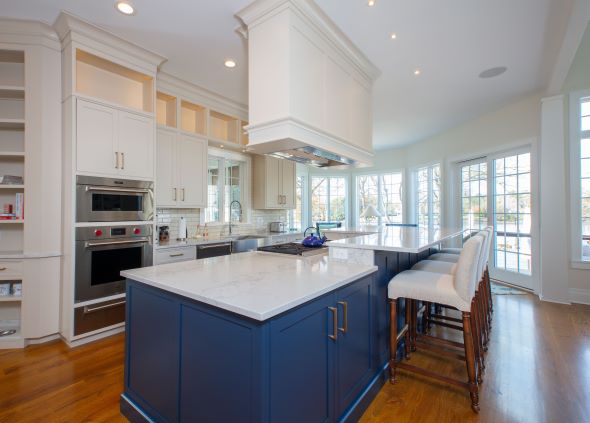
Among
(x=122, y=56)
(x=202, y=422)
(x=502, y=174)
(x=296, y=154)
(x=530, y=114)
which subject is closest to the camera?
(x=202, y=422)

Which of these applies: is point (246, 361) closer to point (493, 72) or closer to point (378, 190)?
point (493, 72)

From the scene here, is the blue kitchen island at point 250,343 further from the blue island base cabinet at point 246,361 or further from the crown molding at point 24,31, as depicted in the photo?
the crown molding at point 24,31

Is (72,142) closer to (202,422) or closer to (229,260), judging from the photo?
(229,260)

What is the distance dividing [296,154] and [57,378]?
250 cm

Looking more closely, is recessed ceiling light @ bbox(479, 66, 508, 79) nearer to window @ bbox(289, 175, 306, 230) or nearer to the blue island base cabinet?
the blue island base cabinet

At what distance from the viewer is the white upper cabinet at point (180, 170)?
11.8 ft

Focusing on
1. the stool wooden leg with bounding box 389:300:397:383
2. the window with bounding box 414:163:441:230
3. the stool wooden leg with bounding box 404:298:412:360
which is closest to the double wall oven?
the stool wooden leg with bounding box 389:300:397:383

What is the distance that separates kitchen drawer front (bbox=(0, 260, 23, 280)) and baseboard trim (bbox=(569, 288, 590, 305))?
20.5 ft

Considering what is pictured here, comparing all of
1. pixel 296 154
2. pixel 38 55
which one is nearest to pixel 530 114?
pixel 296 154

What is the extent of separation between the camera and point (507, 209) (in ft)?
15.1

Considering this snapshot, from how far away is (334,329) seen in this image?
146 cm

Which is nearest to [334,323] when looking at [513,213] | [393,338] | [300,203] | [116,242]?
[393,338]

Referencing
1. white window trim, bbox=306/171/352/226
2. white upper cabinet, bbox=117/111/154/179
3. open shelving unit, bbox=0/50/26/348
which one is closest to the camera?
open shelving unit, bbox=0/50/26/348

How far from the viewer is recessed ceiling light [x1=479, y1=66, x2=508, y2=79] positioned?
3404mm
